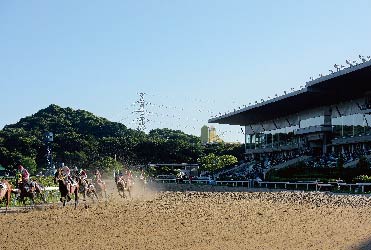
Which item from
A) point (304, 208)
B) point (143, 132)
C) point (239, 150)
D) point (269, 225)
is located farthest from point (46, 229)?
point (143, 132)

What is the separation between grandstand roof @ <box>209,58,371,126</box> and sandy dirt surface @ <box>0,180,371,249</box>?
2387 cm

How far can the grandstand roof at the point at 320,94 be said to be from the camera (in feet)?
134

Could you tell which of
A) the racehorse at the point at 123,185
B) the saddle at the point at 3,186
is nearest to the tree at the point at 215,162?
the racehorse at the point at 123,185

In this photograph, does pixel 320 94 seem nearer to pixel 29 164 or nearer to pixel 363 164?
pixel 363 164

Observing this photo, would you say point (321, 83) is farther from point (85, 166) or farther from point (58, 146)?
point (58, 146)

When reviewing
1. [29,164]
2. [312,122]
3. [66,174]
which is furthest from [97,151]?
[66,174]

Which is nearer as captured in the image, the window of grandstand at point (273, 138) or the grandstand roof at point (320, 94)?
the grandstand roof at point (320, 94)

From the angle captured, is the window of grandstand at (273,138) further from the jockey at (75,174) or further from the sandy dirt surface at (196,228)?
the sandy dirt surface at (196,228)

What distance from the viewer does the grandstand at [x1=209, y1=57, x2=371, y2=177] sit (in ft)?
141

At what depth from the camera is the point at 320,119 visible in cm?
5209

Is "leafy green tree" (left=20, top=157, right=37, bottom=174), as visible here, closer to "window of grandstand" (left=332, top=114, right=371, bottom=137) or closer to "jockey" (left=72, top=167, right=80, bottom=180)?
"window of grandstand" (left=332, top=114, right=371, bottom=137)

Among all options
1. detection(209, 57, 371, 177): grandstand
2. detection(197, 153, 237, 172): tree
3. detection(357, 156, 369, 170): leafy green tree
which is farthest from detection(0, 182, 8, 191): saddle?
detection(197, 153, 237, 172): tree

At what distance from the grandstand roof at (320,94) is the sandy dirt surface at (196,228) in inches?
940

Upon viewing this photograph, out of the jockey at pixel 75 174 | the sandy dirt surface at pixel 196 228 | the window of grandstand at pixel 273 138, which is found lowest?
the sandy dirt surface at pixel 196 228
